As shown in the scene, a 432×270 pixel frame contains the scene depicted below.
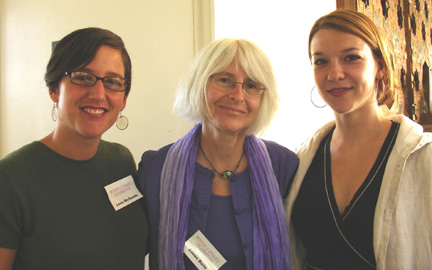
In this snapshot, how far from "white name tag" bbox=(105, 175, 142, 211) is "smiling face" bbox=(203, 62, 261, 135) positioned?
499 millimetres

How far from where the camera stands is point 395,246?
3.76 ft

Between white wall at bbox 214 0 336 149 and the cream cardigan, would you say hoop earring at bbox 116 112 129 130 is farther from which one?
the cream cardigan

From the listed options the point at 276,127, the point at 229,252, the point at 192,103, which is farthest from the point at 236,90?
the point at 276,127

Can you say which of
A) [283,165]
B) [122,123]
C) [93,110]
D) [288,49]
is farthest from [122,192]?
[288,49]

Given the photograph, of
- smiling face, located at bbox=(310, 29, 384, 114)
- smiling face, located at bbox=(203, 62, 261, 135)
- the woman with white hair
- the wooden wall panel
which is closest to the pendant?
the woman with white hair

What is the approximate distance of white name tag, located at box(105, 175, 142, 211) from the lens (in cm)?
123

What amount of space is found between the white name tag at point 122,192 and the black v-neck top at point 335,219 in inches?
31.9

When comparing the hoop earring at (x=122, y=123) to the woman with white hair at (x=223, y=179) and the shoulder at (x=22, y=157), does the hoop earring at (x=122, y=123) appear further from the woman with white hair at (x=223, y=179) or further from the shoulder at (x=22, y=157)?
the shoulder at (x=22, y=157)

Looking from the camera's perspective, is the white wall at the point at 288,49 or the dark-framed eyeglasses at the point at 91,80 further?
the white wall at the point at 288,49

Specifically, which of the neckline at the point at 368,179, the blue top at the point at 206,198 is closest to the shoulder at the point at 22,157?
the blue top at the point at 206,198

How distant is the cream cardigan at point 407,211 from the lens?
1131 millimetres

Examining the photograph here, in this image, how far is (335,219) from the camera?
4.20 feet

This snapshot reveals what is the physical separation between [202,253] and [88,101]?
819 mm

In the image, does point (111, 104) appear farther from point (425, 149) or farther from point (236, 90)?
point (425, 149)
